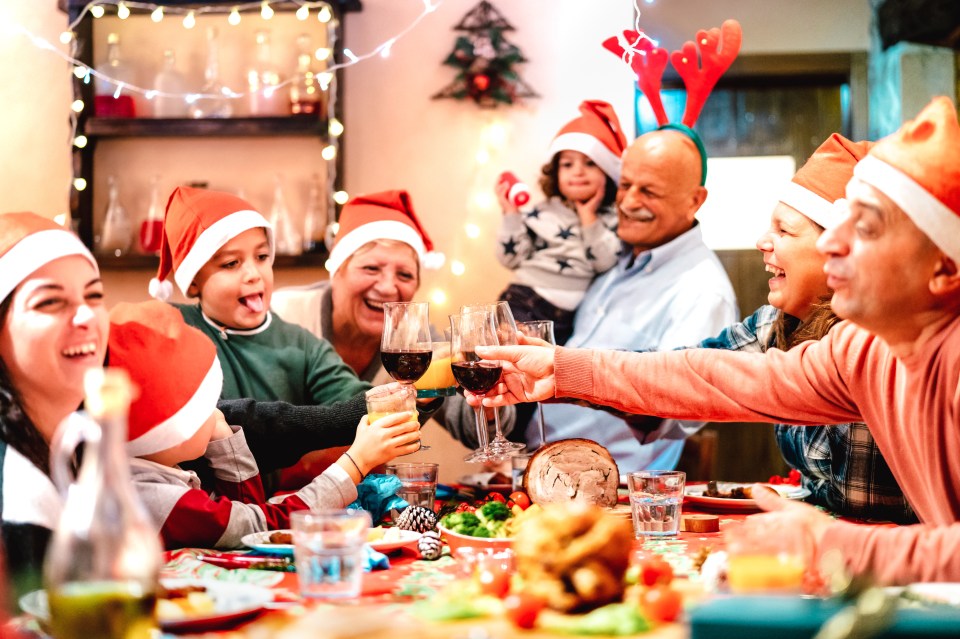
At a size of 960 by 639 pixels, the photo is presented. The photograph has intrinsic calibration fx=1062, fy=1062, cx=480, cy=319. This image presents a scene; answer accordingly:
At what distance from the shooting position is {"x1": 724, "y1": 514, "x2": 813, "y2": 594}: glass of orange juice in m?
1.30

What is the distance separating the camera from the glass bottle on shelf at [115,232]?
4.57m

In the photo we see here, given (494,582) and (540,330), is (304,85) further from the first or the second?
(494,582)

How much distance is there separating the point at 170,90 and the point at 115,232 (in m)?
0.66

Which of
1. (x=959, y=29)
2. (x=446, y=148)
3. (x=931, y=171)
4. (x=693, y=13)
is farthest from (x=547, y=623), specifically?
(x=693, y=13)

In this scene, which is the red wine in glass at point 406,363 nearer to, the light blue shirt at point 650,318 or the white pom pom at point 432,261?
the light blue shirt at point 650,318

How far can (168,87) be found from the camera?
459cm

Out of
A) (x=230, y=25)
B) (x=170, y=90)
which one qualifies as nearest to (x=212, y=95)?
(x=170, y=90)

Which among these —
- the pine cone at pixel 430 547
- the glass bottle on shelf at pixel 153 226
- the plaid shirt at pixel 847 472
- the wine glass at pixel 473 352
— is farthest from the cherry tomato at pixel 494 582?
the glass bottle on shelf at pixel 153 226

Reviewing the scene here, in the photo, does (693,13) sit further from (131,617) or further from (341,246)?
(131,617)

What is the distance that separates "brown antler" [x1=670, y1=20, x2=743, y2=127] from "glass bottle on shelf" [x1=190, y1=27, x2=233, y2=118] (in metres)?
2.00

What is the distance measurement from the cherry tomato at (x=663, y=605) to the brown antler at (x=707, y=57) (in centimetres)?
257

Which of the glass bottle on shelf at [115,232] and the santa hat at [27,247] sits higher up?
the glass bottle on shelf at [115,232]

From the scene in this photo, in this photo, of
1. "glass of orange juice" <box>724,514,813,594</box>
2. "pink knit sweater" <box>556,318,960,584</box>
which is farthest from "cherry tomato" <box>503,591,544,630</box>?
"pink knit sweater" <box>556,318,960,584</box>

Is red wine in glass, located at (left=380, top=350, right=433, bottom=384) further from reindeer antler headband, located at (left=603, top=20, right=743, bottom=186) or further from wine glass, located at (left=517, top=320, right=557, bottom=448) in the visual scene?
reindeer antler headband, located at (left=603, top=20, right=743, bottom=186)
